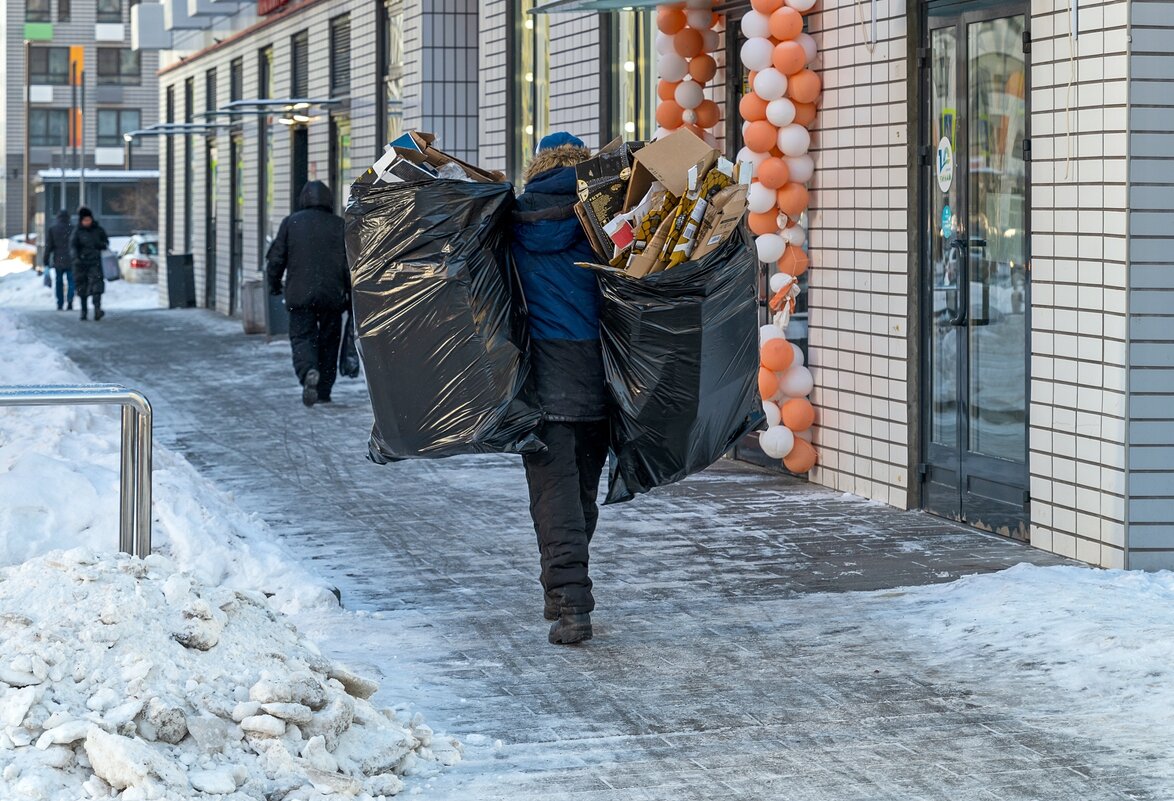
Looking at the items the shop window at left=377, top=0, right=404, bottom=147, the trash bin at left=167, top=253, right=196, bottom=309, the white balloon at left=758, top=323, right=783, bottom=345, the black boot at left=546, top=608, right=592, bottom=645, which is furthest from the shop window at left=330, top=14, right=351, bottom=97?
the black boot at left=546, top=608, right=592, bottom=645

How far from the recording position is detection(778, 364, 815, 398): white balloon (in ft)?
34.2

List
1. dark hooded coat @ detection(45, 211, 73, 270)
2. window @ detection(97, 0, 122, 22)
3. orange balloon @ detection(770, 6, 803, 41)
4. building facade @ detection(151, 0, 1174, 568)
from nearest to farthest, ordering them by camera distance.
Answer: building facade @ detection(151, 0, 1174, 568)
orange balloon @ detection(770, 6, 803, 41)
dark hooded coat @ detection(45, 211, 73, 270)
window @ detection(97, 0, 122, 22)

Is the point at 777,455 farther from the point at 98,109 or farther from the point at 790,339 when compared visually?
the point at 98,109

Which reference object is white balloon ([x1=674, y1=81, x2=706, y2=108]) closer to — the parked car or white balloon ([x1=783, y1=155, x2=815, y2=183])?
white balloon ([x1=783, y1=155, x2=815, y2=183])

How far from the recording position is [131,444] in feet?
20.8

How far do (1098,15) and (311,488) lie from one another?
5.14 m

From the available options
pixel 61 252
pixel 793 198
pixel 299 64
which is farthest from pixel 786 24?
pixel 61 252

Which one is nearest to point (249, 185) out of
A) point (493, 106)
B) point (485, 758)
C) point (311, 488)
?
point (493, 106)

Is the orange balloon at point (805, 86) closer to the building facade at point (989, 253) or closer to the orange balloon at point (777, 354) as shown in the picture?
the building facade at point (989, 253)

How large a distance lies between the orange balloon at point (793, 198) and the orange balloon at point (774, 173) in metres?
0.05

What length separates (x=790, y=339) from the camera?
426 inches

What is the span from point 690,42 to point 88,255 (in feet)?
55.8

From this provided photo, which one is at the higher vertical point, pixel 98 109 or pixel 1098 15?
pixel 98 109

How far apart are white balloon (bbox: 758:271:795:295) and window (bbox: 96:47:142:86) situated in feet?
240
